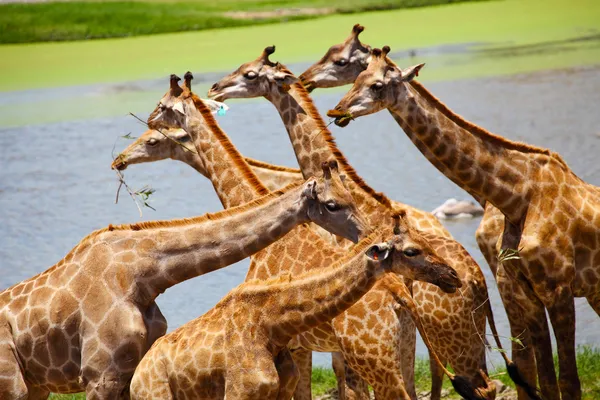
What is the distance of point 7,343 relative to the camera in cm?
820

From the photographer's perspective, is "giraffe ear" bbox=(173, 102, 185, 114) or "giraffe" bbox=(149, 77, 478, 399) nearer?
"giraffe" bbox=(149, 77, 478, 399)

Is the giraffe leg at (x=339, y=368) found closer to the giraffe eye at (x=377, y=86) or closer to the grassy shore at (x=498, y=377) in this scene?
the grassy shore at (x=498, y=377)

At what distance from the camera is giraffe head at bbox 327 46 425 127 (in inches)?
357

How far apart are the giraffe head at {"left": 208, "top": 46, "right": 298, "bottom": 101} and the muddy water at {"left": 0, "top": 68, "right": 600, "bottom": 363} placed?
365 cm

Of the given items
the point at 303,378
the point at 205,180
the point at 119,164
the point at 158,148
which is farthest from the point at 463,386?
the point at 205,180

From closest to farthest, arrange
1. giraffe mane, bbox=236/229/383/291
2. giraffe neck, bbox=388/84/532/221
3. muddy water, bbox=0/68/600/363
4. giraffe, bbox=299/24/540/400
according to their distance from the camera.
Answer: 1. giraffe mane, bbox=236/229/383/291
2. giraffe neck, bbox=388/84/532/221
3. giraffe, bbox=299/24/540/400
4. muddy water, bbox=0/68/600/363

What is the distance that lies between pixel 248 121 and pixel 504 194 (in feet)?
45.2

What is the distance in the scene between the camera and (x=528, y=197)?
350 inches

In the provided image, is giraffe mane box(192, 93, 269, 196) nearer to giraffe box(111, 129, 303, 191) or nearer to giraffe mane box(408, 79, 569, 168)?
giraffe box(111, 129, 303, 191)

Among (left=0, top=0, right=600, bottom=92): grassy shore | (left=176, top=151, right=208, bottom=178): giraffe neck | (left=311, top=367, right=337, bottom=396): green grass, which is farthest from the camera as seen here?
(left=0, top=0, right=600, bottom=92): grassy shore

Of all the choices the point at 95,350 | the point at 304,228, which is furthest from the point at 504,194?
the point at 95,350

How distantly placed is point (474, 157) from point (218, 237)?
2.18 m

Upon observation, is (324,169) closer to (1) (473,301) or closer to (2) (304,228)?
(2) (304,228)

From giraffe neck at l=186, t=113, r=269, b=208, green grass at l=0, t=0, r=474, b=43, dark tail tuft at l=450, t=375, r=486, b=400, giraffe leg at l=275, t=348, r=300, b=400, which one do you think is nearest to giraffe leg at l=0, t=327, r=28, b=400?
giraffe leg at l=275, t=348, r=300, b=400
